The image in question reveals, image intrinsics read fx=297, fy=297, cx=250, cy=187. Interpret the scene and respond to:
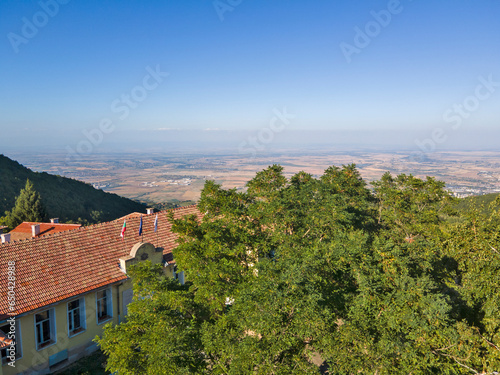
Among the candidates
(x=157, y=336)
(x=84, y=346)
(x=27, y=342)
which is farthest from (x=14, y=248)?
(x=157, y=336)

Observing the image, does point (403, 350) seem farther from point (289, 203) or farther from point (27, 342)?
point (27, 342)

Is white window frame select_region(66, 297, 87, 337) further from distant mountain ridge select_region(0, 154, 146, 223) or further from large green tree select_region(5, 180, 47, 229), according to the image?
distant mountain ridge select_region(0, 154, 146, 223)

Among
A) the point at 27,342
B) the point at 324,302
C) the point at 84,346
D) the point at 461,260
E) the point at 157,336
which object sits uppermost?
the point at 461,260

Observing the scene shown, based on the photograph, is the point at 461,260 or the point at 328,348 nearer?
the point at 328,348

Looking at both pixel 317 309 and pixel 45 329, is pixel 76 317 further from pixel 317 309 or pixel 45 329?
pixel 317 309

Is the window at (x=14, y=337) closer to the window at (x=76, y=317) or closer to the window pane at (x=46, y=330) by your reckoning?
the window pane at (x=46, y=330)

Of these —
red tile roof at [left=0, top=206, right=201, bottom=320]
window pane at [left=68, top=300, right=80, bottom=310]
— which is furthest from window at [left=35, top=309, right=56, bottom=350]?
red tile roof at [left=0, top=206, right=201, bottom=320]
